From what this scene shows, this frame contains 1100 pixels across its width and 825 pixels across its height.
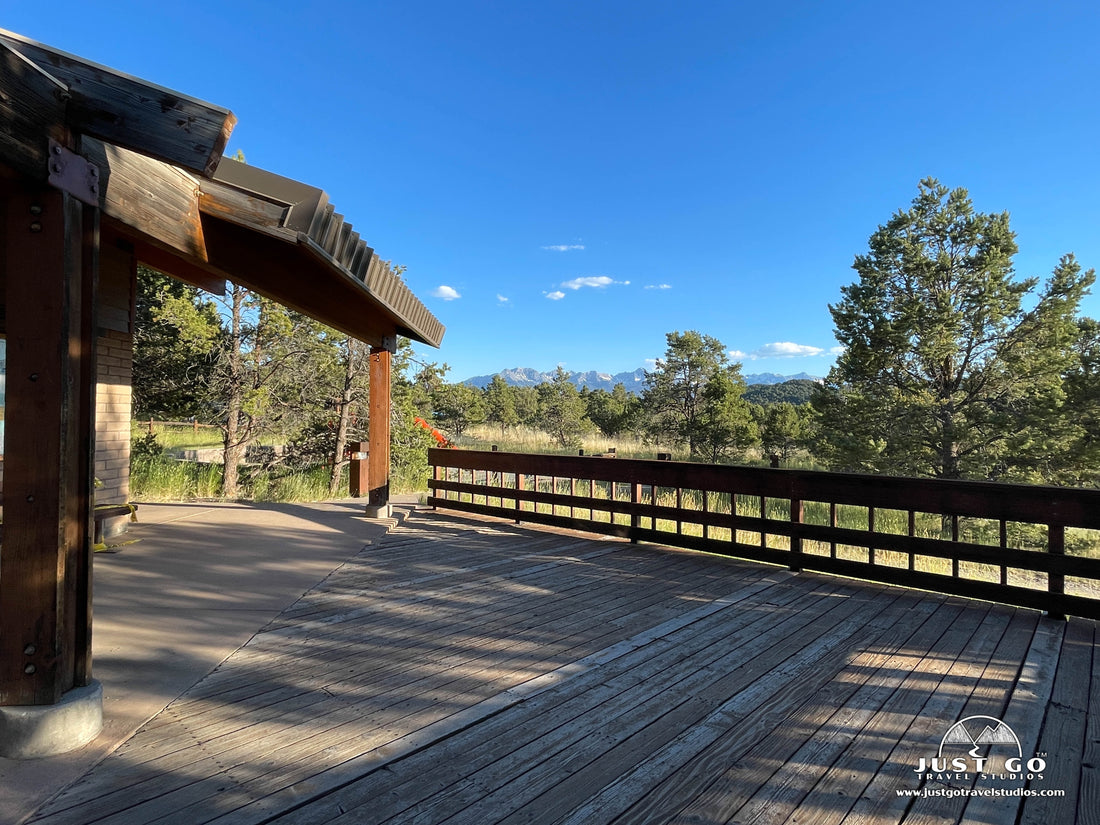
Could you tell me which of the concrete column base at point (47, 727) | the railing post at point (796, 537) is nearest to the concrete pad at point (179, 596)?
the concrete column base at point (47, 727)

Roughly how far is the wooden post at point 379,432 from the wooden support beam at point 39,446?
4.57 metres

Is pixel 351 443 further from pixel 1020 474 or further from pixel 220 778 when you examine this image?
pixel 1020 474

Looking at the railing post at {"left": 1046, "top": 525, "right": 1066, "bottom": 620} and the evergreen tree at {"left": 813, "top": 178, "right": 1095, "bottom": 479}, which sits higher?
the evergreen tree at {"left": 813, "top": 178, "right": 1095, "bottom": 479}

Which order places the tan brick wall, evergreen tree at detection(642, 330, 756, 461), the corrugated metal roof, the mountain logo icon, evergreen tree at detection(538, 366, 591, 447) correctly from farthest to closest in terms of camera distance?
evergreen tree at detection(538, 366, 591, 447) → evergreen tree at detection(642, 330, 756, 461) → the tan brick wall → the corrugated metal roof → the mountain logo icon

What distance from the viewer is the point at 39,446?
1.88 m

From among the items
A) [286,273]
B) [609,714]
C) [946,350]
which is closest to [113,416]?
[286,273]

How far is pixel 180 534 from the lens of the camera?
5.27 m

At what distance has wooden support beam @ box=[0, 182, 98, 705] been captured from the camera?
6.06 feet

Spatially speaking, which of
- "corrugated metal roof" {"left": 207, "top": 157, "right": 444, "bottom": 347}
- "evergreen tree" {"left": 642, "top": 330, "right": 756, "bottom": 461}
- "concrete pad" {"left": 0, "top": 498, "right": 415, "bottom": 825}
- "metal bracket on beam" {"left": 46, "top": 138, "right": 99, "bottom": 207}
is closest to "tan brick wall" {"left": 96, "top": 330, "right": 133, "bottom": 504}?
"concrete pad" {"left": 0, "top": 498, "right": 415, "bottom": 825}

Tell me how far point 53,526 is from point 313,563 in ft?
9.64

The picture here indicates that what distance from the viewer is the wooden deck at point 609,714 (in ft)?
5.70

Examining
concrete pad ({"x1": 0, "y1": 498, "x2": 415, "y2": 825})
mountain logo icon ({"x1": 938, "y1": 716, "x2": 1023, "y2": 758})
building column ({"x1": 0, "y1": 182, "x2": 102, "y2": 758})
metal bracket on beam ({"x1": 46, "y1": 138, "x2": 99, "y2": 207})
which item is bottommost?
mountain logo icon ({"x1": 938, "y1": 716, "x2": 1023, "y2": 758})

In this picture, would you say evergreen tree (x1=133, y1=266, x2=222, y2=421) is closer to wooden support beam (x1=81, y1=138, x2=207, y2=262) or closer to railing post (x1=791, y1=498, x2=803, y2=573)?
wooden support beam (x1=81, y1=138, x2=207, y2=262)

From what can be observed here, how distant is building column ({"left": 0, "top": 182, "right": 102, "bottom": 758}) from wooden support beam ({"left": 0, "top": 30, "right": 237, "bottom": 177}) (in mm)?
312
